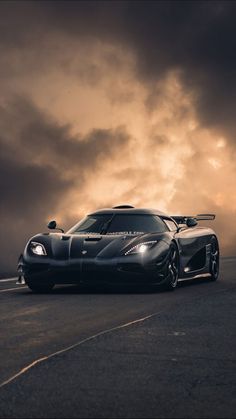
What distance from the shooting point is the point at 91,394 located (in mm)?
5516

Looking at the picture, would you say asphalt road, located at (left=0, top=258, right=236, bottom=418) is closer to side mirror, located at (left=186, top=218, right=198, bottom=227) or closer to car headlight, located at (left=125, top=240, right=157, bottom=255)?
car headlight, located at (left=125, top=240, right=157, bottom=255)

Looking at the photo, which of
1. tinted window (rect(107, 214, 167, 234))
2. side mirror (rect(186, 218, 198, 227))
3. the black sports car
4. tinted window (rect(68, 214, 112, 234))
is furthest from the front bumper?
side mirror (rect(186, 218, 198, 227))

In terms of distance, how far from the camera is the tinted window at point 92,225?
13766mm

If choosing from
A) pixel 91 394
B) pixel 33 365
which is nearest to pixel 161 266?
pixel 33 365

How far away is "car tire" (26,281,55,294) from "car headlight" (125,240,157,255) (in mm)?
1268

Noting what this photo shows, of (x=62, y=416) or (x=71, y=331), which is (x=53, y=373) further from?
(x=71, y=331)

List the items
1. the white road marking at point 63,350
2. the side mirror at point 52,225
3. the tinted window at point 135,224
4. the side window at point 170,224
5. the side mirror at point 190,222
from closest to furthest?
1. the white road marking at point 63,350
2. the tinted window at point 135,224
3. the side mirror at point 52,225
4. the side window at point 170,224
5. the side mirror at point 190,222

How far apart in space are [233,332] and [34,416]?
360 centimetres

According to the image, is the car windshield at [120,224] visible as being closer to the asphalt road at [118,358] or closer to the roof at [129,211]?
the roof at [129,211]

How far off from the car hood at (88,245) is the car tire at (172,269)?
1.22 feet

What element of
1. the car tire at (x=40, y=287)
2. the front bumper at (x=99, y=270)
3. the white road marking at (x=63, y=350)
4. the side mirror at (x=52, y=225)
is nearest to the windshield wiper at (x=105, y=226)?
the side mirror at (x=52, y=225)

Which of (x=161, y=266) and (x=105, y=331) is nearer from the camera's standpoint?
(x=105, y=331)

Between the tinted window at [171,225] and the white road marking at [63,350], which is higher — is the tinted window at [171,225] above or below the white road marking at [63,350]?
above

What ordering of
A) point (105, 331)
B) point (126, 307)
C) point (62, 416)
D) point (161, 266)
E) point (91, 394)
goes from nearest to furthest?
point (62, 416)
point (91, 394)
point (105, 331)
point (126, 307)
point (161, 266)
